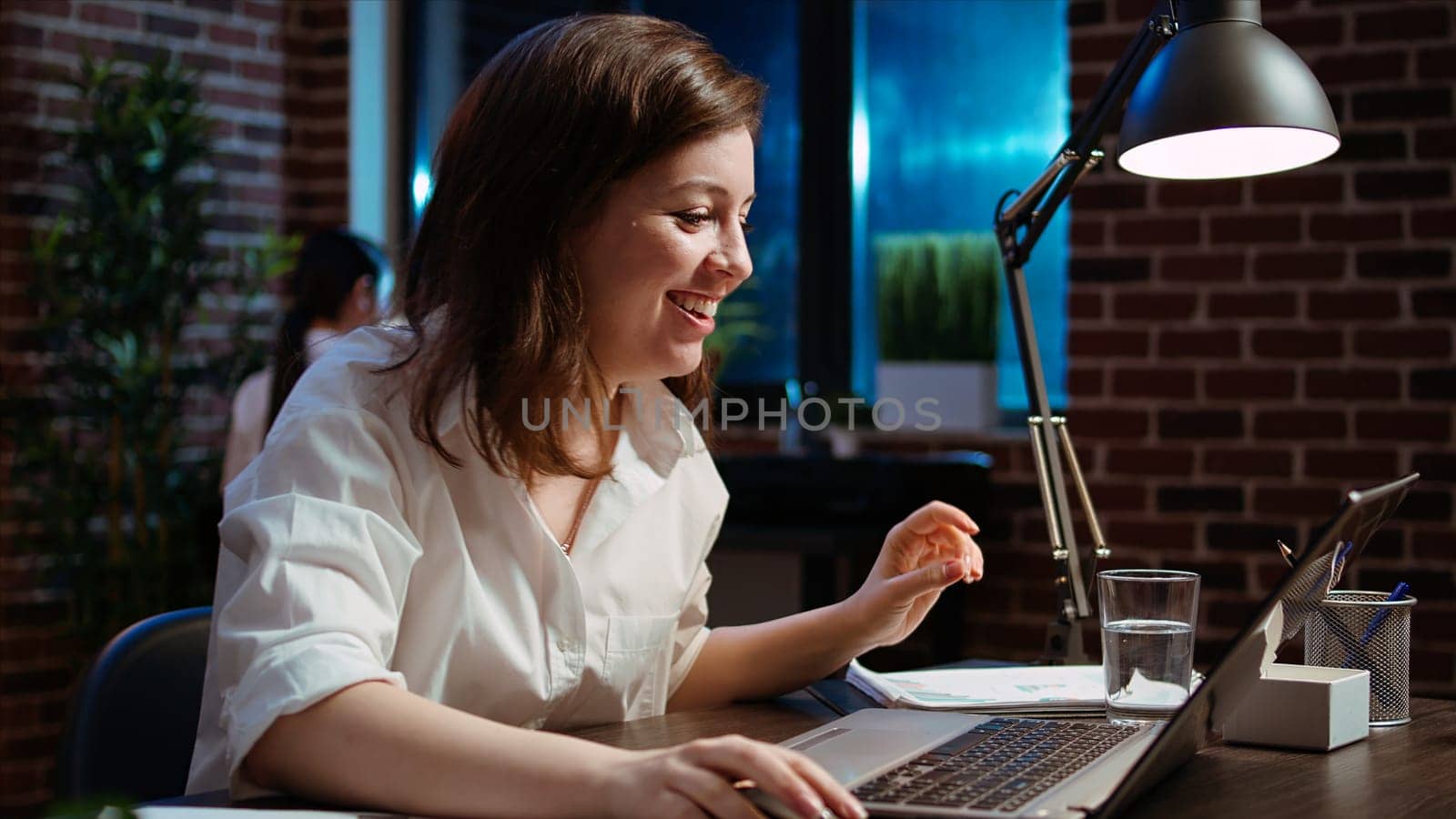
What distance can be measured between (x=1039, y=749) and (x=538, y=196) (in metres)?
0.63

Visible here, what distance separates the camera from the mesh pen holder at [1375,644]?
51.7 inches

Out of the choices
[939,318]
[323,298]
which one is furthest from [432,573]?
[939,318]

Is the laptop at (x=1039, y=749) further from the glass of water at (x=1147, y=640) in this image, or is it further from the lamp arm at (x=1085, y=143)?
the lamp arm at (x=1085, y=143)

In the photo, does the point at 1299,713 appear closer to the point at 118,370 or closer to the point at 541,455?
the point at 541,455

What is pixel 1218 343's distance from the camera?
315 centimetres

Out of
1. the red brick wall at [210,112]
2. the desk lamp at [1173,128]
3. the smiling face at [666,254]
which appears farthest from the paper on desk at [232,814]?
the red brick wall at [210,112]

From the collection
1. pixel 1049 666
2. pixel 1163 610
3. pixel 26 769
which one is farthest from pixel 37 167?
pixel 1163 610

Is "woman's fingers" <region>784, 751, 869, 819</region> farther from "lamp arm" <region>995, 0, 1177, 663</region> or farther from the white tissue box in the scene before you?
"lamp arm" <region>995, 0, 1177, 663</region>

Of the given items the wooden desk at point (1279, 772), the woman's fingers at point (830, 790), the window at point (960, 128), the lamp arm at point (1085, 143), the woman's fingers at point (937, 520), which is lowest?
the wooden desk at point (1279, 772)

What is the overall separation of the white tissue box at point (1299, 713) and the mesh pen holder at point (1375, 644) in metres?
0.09

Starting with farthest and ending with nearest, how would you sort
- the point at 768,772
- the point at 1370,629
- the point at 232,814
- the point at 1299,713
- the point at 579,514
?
1. the point at 579,514
2. the point at 1370,629
3. the point at 1299,713
4. the point at 232,814
5. the point at 768,772

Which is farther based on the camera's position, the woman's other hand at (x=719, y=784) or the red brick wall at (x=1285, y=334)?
the red brick wall at (x=1285, y=334)

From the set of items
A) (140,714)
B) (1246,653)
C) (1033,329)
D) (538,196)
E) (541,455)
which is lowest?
(140,714)

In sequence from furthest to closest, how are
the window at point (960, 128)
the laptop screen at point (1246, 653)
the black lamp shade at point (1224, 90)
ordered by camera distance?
the window at point (960, 128) < the black lamp shade at point (1224, 90) < the laptop screen at point (1246, 653)
